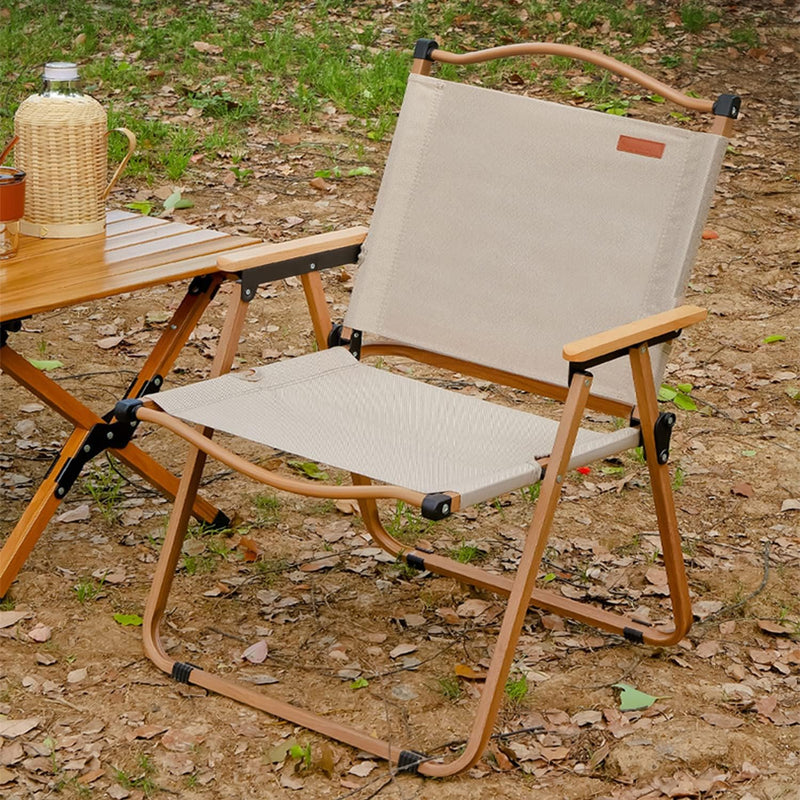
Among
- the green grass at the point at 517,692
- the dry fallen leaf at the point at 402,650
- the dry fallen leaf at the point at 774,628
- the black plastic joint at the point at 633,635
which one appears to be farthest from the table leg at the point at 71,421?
the dry fallen leaf at the point at 774,628

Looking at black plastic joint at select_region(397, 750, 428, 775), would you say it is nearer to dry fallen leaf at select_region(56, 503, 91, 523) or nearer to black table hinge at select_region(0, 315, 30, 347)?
black table hinge at select_region(0, 315, 30, 347)

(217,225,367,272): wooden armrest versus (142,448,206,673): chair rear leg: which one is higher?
(217,225,367,272): wooden armrest

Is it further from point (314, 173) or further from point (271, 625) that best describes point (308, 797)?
point (314, 173)

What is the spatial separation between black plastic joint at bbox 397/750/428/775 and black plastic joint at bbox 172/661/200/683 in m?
0.54

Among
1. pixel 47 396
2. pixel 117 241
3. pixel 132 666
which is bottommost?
pixel 132 666

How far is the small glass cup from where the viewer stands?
298cm

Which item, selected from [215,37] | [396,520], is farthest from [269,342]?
[215,37]

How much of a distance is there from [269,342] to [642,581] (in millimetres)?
1901

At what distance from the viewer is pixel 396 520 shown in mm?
3520

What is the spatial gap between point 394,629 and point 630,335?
98 cm

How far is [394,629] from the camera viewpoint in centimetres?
306

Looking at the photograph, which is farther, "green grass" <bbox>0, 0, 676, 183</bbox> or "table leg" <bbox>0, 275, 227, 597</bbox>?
"green grass" <bbox>0, 0, 676, 183</bbox>

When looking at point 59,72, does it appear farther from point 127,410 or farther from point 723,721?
point 723,721

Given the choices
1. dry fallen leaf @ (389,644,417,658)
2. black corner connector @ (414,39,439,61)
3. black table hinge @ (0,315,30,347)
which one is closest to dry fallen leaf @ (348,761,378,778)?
dry fallen leaf @ (389,644,417,658)
